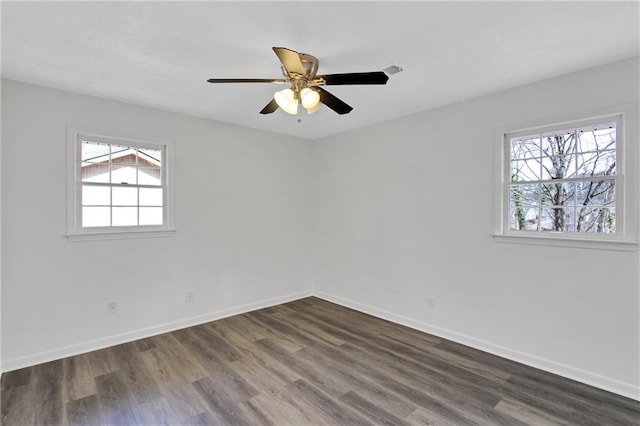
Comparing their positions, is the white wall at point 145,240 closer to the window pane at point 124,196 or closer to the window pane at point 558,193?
the window pane at point 124,196

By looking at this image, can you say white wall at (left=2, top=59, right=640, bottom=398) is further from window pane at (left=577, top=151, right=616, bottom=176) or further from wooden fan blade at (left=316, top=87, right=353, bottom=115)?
wooden fan blade at (left=316, top=87, right=353, bottom=115)

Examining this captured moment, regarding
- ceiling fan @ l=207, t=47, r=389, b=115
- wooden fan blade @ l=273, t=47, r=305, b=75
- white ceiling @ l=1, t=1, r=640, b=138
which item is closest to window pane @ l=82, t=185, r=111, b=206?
white ceiling @ l=1, t=1, r=640, b=138

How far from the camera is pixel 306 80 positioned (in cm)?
210

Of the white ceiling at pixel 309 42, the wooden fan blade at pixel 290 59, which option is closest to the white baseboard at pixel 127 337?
the white ceiling at pixel 309 42

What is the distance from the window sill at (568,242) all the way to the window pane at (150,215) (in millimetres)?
3710

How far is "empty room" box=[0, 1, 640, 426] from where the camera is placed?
81.6 inches

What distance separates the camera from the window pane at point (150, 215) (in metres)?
3.50

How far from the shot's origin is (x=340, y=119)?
13.0 ft

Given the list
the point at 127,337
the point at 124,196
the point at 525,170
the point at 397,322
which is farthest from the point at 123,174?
the point at 525,170

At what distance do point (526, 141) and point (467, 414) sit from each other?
2.45m

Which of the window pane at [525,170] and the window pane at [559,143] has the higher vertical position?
the window pane at [559,143]

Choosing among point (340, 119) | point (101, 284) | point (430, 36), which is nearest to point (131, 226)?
point (101, 284)

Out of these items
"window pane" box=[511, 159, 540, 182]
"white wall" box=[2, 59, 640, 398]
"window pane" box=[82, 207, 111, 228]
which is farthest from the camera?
"window pane" box=[82, 207, 111, 228]

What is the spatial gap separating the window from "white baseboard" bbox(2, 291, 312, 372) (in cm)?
109
